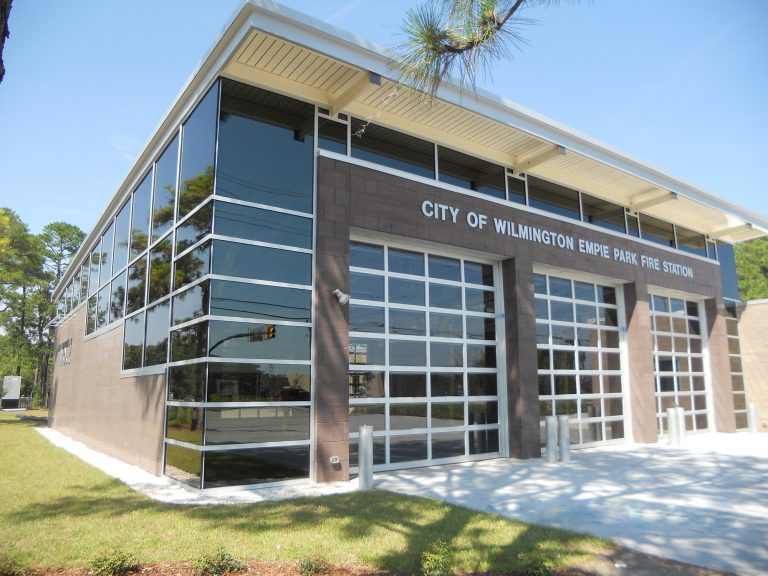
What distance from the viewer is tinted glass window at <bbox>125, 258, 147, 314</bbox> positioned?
12383 mm

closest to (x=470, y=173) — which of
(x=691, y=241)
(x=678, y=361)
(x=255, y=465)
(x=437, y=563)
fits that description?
(x=255, y=465)

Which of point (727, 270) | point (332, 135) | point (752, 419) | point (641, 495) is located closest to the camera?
point (641, 495)

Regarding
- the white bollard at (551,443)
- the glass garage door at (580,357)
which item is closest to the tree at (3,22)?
the white bollard at (551,443)

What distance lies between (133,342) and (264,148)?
575 centimetres

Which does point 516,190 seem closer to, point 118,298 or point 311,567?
point 118,298

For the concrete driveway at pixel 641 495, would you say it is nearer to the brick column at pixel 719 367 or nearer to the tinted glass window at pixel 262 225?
the tinted glass window at pixel 262 225

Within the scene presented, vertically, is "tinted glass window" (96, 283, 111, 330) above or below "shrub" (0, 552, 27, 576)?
above

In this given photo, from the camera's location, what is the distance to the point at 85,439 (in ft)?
55.6

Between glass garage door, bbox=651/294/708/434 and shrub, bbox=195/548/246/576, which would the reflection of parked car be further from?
glass garage door, bbox=651/294/708/434

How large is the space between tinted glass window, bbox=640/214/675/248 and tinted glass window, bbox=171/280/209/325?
1297cm

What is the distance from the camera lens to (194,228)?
961cm

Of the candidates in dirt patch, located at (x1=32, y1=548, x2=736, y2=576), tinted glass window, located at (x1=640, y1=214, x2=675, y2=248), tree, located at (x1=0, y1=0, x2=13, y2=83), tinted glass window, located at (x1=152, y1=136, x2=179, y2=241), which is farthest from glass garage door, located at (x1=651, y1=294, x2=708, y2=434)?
tree, located at (x1=0, y1=0, x2=13, y2=83)

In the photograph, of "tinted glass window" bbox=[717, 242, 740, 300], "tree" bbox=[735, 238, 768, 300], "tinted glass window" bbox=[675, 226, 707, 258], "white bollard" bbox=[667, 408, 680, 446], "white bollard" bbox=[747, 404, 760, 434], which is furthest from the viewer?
"tree" bbox=[735, 238, 768, 300]

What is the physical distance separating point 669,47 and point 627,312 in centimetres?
951
